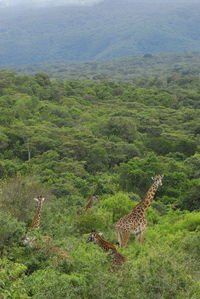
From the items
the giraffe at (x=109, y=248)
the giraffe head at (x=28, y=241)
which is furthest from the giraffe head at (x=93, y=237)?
the giraffe head at (x=28, y=241)

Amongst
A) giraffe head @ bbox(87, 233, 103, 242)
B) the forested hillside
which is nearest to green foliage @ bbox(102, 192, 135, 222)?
the forested hillside

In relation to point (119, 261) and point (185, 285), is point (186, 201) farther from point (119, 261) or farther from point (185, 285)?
point (185, 285)

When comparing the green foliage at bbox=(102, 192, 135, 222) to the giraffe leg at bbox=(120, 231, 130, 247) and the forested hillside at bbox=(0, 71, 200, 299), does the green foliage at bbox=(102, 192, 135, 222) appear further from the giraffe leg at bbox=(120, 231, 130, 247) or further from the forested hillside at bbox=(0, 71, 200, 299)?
the giraffe leg at bbox=(120, 231, 130, 247)

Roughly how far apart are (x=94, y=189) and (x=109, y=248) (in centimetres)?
1188

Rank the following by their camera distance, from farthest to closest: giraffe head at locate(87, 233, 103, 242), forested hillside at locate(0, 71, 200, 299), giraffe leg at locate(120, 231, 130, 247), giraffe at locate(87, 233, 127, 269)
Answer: giraffe leg at locate(120, 231, 130, 247)
giraffe head at locate(87, 233, 103, 242)
giraffe at locate(87, 233, 127, 269)
forested hillside at locate(0, 71, 200, 299)

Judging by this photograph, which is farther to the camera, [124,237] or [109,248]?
[124,237]

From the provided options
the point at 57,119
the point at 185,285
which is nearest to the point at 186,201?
the point at 185,285

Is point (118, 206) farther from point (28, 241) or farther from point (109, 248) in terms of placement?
point (28, 241)

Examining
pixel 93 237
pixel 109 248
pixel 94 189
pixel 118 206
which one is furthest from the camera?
pixel 94 189

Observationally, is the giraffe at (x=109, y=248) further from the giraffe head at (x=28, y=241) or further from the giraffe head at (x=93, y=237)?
the giraffe head at (x=28, y=241)

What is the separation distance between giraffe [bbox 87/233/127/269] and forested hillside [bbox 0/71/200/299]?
0.87 feet

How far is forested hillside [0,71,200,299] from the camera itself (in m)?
7.95

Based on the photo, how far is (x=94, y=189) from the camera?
2294 cm

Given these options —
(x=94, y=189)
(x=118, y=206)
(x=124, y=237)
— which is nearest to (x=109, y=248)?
(x=124, y=237)
